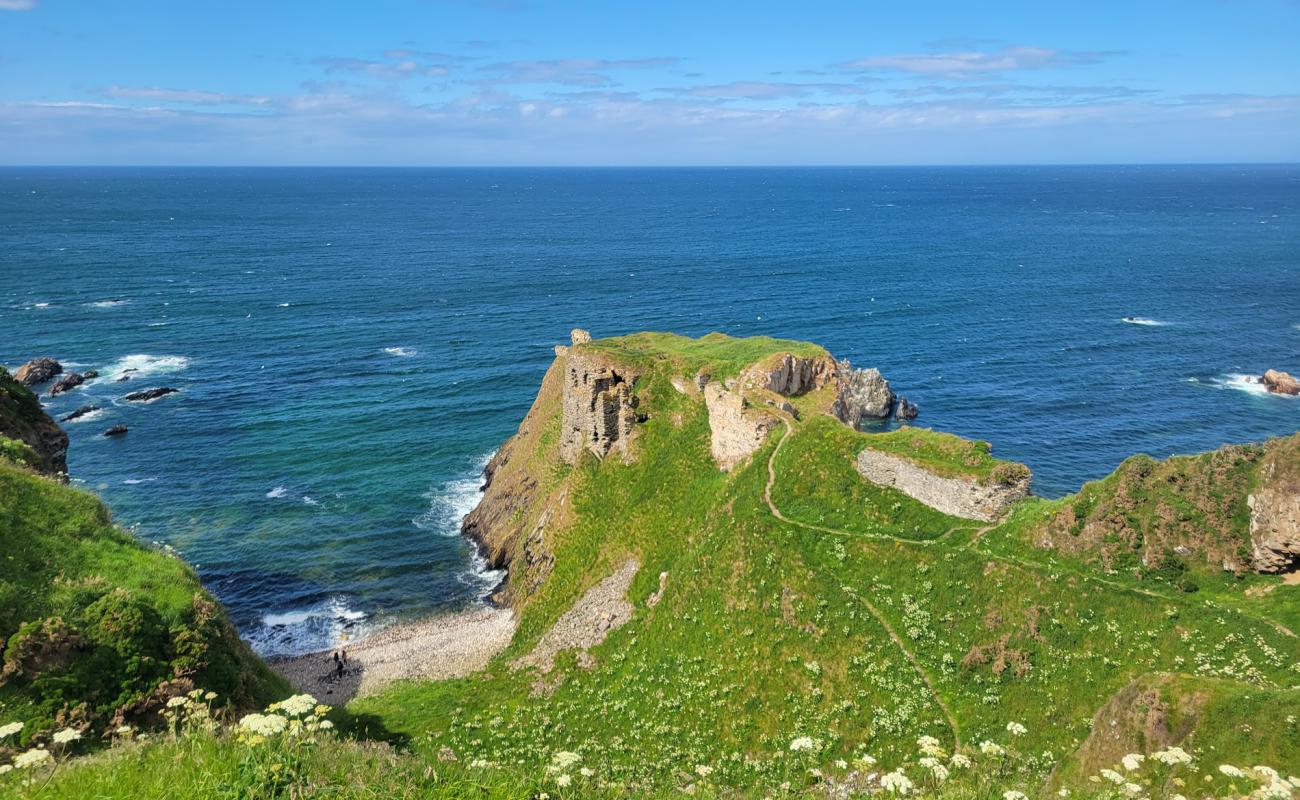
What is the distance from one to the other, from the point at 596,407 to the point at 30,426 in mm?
35333

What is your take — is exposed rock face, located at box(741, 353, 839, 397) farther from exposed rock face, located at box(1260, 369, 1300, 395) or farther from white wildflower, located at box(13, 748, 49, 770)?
exposed rock face, located at box(1260, 369, 1300, 395)

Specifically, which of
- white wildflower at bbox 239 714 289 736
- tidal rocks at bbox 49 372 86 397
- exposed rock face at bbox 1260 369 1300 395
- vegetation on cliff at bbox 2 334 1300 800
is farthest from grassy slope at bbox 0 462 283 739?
exposed rock face at bbox 1260 369 1300 395

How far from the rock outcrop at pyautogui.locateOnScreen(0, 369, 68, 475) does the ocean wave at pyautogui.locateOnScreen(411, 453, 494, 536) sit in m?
26.6

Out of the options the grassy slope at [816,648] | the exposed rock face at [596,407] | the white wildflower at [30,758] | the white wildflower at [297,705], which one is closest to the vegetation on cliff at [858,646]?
the grassy slope at [816,648]

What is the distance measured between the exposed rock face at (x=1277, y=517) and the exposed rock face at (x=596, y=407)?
37.3 metres

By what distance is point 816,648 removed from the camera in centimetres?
3822

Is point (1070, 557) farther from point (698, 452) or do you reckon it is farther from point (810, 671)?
point (698, 452)

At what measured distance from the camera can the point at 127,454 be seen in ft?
260

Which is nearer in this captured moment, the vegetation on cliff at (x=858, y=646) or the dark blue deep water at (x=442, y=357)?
the vegetation on cliff at (x=858, y=646)

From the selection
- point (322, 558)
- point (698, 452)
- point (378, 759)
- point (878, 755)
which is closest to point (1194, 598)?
point (878, 755)

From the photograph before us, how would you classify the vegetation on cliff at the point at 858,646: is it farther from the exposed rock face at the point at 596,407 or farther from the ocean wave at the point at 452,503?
the ocean wave at the point at 452,503

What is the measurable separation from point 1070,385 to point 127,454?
348 ft

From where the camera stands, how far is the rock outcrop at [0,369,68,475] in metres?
46.5

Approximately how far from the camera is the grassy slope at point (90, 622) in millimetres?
28000
